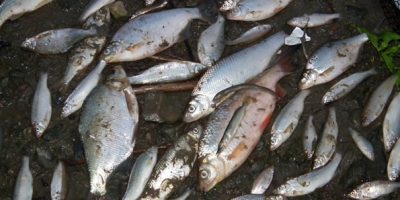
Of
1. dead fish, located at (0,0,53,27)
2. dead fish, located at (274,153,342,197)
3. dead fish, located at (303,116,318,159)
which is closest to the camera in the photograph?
dead fish, located at (274,153,342,197)

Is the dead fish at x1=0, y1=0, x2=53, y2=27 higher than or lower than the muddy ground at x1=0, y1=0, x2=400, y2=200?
higher

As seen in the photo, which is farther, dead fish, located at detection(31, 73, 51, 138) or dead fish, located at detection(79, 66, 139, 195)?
dead fish, located at detection(31, 73, 51, 138)

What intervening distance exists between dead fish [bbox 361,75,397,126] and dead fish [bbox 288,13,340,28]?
0.68 meters

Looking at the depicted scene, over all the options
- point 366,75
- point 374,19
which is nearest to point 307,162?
point 366,75

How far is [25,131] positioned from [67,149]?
35 centimetres

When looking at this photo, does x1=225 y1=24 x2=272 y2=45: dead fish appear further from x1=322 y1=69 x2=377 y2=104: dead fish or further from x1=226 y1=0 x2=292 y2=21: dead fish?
x1=322 y1=69 x2=377 y2=104: dead fish

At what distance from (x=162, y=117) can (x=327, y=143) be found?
1.27 metres

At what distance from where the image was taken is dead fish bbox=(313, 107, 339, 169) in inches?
158

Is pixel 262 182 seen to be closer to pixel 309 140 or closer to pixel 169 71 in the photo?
pixel 309 140

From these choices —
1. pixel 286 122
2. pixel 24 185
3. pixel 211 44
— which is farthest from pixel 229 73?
pixel 24 185

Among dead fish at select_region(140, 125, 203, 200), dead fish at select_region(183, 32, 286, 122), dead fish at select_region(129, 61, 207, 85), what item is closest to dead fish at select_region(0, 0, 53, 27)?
dead fish at select_region(129, 61, 207, 85)

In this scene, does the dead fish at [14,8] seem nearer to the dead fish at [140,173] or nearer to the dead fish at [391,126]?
the dead fish at [140,173]

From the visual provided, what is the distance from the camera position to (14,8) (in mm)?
4148

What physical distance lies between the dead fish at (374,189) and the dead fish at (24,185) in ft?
7.87
